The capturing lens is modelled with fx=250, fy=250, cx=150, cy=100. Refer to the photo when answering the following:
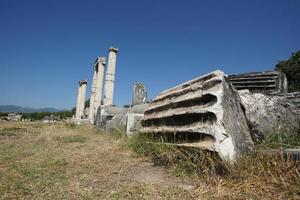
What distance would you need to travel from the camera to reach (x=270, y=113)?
3.43 m

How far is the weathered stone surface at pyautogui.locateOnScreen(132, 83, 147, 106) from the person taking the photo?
9609 millimetres

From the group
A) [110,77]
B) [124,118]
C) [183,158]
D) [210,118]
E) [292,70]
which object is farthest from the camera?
[292,70]

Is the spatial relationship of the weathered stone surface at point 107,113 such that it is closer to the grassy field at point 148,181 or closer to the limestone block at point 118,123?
the limestone block at point 118,123

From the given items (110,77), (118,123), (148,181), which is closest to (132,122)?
(118,123)

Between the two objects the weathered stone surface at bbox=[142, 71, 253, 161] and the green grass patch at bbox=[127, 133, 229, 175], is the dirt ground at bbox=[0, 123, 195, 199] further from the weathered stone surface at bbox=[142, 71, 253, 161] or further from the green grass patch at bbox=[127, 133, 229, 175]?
the weathered stone surface at bbox=[142, 71, 253, 161]

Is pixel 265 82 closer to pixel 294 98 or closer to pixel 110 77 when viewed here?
pixel 294 98

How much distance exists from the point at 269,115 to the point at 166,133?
4.68 feet

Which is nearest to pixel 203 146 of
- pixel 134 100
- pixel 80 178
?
pixel 80 178

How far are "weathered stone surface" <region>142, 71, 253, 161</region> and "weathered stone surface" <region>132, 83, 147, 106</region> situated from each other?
604 cm

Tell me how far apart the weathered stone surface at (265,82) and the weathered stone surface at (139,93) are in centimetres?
407

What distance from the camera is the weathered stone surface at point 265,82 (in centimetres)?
587

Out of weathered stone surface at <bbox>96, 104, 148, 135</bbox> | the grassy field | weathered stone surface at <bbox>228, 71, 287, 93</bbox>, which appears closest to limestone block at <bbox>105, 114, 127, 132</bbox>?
weathered stone surface at <bbox>96, 104, 148, 135</bbox>

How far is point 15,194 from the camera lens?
2.08 metres

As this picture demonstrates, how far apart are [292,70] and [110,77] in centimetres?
1871
